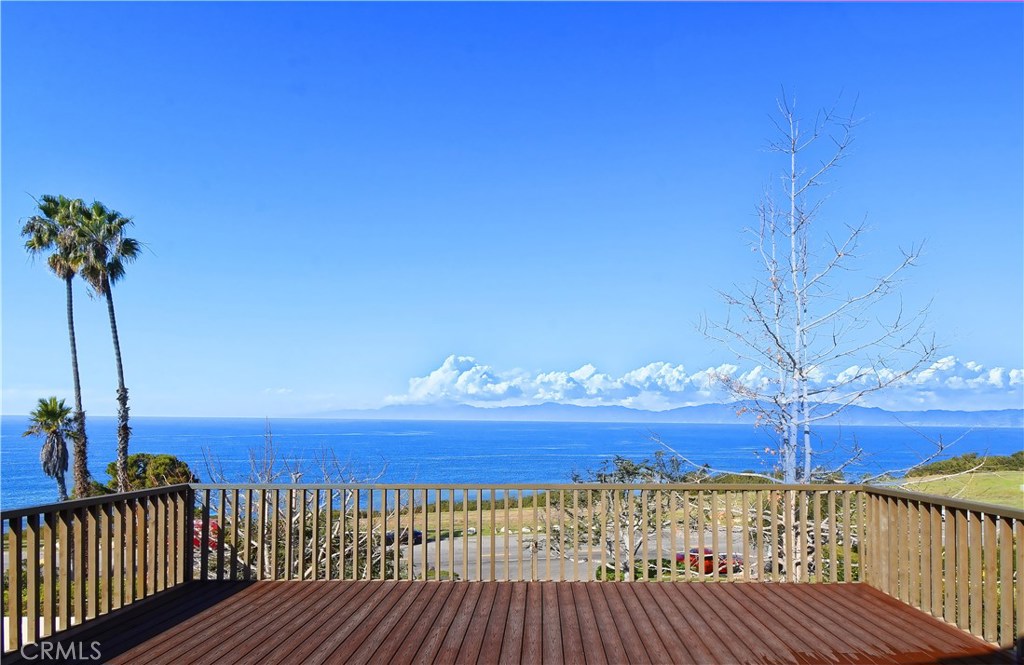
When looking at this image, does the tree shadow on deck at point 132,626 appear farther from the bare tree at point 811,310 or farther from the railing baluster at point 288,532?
the bare tree at point 811,310

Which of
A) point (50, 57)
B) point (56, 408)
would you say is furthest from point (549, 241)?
point (56, 408)

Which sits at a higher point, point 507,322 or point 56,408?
point 507,322

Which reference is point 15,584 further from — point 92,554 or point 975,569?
point 975,569

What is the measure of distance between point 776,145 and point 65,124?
601 inches

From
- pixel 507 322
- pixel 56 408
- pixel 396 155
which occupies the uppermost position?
pixel 396 155

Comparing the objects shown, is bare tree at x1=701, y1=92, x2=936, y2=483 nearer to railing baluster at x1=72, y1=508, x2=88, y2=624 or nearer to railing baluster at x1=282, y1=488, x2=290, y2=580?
railing baluster at x1=282, y1=488, x2=290, y2=580

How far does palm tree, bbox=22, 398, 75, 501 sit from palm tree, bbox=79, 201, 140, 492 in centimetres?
314

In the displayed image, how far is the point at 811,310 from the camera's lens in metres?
6.35

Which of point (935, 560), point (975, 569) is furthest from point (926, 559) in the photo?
point (975, 569)

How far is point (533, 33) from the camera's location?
10.9 m

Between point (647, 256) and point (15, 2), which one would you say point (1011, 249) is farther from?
point (15, 2)

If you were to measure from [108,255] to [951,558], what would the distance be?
18.3 meters

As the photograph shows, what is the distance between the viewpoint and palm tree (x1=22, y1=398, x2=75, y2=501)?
1800 cm

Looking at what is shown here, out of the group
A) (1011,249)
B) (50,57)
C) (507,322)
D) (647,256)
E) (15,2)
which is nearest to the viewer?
(15,2)
